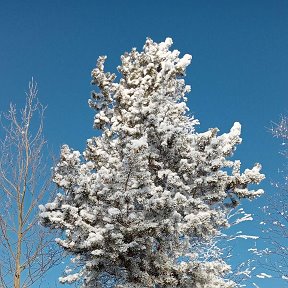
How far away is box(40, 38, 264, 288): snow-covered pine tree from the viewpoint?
1042 cm

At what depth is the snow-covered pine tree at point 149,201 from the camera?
410 inches

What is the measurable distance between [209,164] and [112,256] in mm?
3506

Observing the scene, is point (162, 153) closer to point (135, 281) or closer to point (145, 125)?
point (145, 125)

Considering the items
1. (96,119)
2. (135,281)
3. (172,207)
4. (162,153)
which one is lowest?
(135,281)

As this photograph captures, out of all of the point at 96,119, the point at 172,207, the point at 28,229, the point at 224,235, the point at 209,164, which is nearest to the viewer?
the point at 172,207

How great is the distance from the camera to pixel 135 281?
11.2 metres

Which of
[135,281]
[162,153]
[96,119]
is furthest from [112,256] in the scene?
[96,119]

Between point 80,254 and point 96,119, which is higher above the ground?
point 96,119

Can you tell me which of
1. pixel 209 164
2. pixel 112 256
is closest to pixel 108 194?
pixel 112 256

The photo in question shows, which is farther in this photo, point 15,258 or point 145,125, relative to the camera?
point 145,125

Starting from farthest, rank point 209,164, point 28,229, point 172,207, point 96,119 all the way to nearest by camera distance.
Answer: point 96,119, point 209,164, point 28,229, point 172,207

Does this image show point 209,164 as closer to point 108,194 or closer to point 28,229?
point 108,194

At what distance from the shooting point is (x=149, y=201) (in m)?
10.3

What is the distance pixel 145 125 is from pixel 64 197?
283 cm
